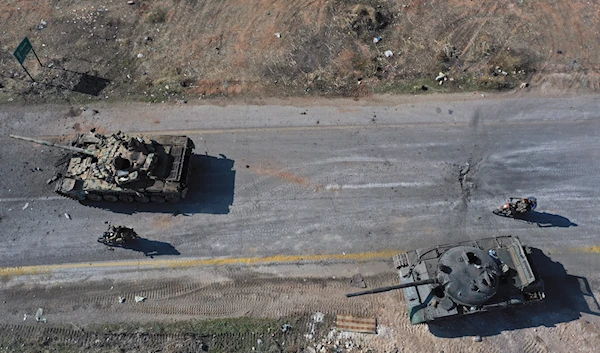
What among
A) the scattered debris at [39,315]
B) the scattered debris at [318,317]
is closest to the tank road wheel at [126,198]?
the scattered debris at [39,315]

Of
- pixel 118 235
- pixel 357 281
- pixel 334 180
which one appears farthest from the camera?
pixel 334 180

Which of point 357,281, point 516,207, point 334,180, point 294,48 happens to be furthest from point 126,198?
point 516,207

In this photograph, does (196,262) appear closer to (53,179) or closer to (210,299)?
(210,299)

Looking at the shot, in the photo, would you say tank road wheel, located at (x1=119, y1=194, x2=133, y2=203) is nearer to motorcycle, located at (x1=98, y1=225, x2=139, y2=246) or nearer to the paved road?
the paved road

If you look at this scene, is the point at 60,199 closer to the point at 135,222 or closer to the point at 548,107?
the point at 135,222

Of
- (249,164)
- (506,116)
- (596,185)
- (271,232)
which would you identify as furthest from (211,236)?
(596,185)

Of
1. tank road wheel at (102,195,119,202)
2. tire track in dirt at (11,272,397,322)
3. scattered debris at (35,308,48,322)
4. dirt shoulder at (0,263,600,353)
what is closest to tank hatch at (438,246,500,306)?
dirt shoulder at (0,263,600,353)
